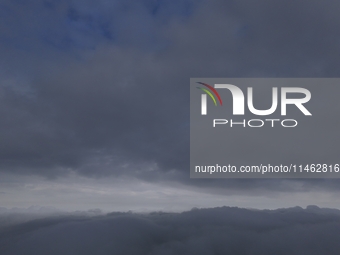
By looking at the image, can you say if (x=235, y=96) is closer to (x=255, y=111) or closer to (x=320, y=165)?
(x=255, y=111)

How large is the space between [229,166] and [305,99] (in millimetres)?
24630

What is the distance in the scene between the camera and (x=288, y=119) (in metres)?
56.8

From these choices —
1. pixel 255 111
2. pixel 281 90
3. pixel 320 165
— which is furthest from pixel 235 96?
pixel 320 165

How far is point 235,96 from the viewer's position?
57.5 meters

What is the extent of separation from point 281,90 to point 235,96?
35.5ft

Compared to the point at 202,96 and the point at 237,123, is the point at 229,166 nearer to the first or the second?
the point at 237,123

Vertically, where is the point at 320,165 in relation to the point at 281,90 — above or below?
below

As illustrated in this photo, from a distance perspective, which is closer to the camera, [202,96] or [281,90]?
[281,90]

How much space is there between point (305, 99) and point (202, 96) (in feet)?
80.9

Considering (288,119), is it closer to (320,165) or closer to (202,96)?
(320,165)

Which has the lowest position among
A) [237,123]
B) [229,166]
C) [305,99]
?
[229,166]

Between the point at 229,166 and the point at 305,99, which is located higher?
the point at 305,99

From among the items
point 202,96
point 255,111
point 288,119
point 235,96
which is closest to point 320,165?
point 288,119

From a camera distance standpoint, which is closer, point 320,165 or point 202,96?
point 320,165
